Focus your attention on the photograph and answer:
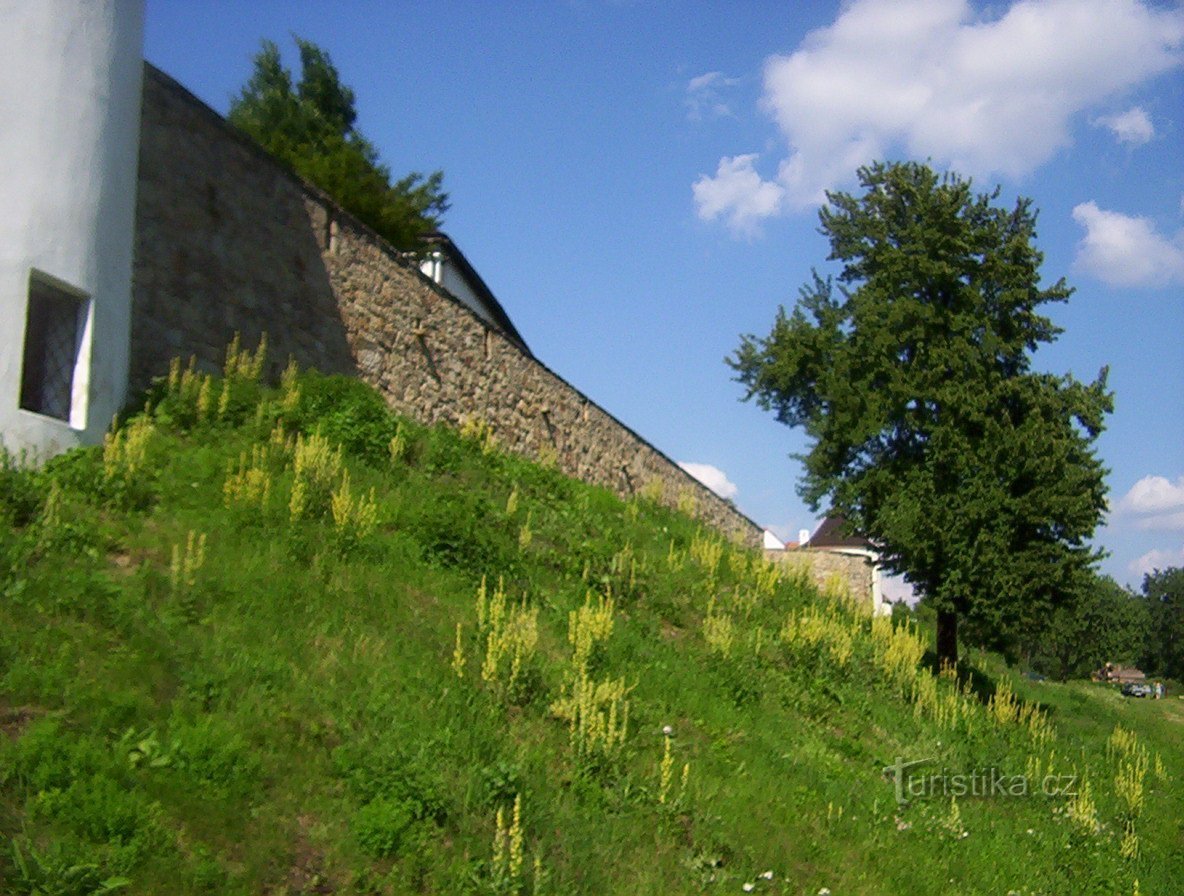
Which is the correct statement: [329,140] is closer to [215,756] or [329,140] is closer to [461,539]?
[461,539]

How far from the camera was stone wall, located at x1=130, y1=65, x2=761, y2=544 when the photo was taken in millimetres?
11289

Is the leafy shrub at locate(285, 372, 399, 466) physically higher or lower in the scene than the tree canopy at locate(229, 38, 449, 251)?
lower

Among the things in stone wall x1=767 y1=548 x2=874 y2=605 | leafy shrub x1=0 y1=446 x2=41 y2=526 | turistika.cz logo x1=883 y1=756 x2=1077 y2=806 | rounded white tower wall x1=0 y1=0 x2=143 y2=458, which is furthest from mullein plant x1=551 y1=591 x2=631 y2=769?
stone wall x1=767 y1=548 x2=874 y2=605

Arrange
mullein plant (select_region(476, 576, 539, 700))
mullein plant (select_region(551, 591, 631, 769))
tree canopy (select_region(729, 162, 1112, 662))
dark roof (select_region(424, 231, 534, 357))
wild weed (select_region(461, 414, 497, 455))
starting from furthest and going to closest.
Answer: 1. dark roof (select_region(424, 231, 534, 357))
2. tree canopy (select_region(729, 162, 1112, 662))
3. wild weed (select_region(461, 414, 497, 455))
4. mullein plant (select_region(476, 576, 539, 700))
5. mullein plant (select_region(551, 591, 631, 769))

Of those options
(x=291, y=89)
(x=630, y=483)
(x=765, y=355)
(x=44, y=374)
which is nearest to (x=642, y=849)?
(x=44, y=374)

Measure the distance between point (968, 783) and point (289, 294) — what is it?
343 inches

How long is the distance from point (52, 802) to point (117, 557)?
9.50 ft

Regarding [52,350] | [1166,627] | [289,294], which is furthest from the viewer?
[1166,627]

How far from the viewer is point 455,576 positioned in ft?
31.1

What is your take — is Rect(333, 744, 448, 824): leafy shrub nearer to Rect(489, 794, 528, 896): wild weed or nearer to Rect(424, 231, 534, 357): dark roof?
Rect(489, 794, 528, 896): wild weed

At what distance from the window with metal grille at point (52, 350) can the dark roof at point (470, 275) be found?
38.9 ft

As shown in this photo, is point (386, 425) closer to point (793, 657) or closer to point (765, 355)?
point (793, 657)

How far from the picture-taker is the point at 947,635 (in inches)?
781

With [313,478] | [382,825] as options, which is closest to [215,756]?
[382,825]
